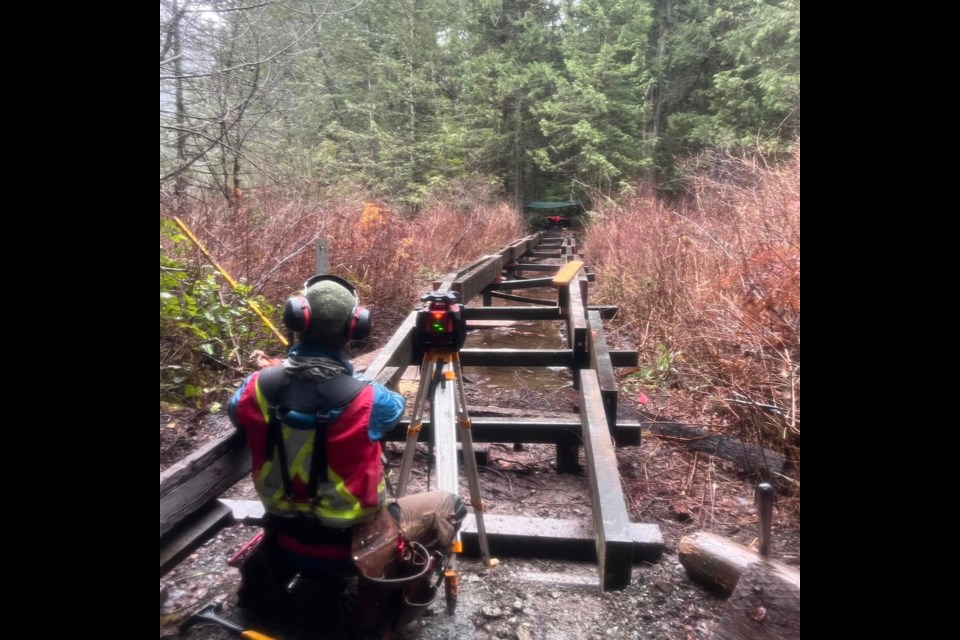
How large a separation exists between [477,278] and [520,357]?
11.1 ft

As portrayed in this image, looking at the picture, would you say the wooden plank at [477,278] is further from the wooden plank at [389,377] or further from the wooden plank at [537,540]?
the wooden plank at [537,540]

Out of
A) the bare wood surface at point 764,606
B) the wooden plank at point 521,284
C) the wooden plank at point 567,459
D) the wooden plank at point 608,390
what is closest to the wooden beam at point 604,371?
the wooden plank at point 608,390

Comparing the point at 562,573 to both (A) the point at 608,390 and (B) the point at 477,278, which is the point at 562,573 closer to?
(A) the point at 608,390

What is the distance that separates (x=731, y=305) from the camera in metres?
3.84

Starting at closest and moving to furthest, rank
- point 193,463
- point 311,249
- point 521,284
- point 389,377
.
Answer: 1. point 193,463
2. point 389,377
3. point 311,249
4. point 521,284

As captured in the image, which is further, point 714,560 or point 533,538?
point 533,538

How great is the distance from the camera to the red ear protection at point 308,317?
185cm

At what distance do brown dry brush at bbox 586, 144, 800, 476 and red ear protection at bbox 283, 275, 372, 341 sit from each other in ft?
7.32

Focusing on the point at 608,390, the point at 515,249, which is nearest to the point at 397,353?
the point at 608,390

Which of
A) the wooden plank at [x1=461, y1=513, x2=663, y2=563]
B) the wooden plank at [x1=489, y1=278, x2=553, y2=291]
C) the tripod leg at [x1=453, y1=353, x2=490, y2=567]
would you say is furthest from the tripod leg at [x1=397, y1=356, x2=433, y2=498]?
the wooden plank at [x1=489, y1=278, x2=553, y2=291]

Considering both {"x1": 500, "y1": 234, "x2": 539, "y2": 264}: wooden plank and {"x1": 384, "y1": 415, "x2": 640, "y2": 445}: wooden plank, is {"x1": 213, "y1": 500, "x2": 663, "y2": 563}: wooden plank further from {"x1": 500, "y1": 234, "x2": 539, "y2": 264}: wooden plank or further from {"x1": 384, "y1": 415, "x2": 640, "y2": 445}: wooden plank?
{"x1": 500, "y1": 234, "x2": 539, "y2": 264}: wooden plank

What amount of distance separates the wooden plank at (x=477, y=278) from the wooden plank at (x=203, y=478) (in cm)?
437

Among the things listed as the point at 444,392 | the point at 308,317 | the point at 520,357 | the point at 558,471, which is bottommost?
the point at 558,471
